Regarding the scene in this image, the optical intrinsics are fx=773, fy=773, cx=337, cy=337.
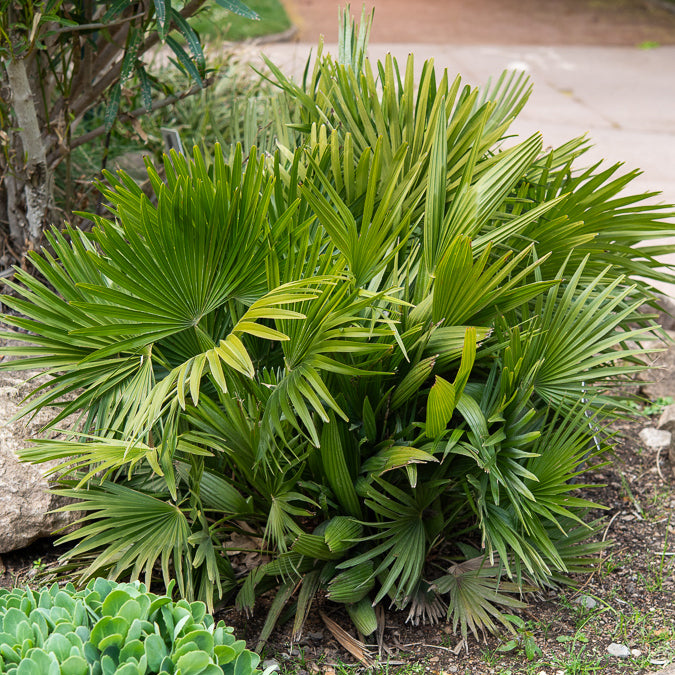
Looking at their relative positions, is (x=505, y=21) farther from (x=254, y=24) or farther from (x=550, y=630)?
(x=550, y=630)

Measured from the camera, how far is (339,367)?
197cm

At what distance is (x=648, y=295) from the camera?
2.80 m

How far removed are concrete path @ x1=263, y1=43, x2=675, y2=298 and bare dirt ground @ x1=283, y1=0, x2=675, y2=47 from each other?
0.64 m

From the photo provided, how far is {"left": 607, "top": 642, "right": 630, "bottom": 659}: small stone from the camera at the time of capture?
2379 mm

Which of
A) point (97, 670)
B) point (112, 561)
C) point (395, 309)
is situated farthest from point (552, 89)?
point (97, 670)

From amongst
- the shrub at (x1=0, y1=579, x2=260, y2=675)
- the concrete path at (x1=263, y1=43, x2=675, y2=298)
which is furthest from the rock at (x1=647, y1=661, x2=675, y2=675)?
the concrete path at (x1=263, y1=43, x2=675, y2=298)

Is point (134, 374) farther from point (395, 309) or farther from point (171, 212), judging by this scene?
point (395, 309)

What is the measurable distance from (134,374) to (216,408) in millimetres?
281

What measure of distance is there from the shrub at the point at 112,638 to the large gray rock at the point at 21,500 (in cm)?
88

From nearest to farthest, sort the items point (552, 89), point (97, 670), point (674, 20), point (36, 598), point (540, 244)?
point (97, 670)
point (36, 598)
point (540, 244)
point (552, 89)
point (674, 20)

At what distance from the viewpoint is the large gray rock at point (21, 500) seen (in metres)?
2.55

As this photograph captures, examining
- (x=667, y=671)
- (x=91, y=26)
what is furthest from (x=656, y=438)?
(x=91, y=26)

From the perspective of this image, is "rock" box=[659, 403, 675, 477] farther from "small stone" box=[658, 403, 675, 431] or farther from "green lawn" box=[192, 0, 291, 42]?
"green lawn" box=[192, 0, 291, 42]

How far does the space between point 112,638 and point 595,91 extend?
8.51 m
